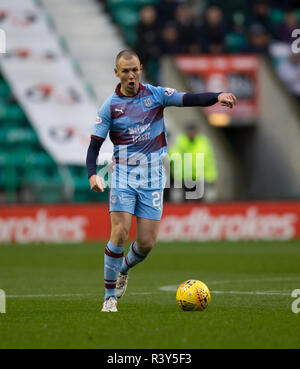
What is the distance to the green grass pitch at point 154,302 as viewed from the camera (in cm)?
634

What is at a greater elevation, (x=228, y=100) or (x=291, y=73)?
(x=291, y=73)

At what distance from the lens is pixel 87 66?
25703 millimetres

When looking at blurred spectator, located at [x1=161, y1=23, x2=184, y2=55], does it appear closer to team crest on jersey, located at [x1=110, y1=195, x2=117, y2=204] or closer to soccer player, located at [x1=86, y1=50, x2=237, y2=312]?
soccer player, located at [x1=86, y1=50, x2=237, y2=312]

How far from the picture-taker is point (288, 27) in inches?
915

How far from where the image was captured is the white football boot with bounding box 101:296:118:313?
8.02 meters

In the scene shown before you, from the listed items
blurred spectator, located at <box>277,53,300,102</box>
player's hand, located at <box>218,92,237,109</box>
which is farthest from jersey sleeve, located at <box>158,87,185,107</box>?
blurred spectator, located at <box>277,53,300,102</box>

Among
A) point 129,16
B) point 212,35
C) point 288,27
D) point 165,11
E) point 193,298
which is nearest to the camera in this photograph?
point 193,298

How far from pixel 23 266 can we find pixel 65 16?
46.7 ft

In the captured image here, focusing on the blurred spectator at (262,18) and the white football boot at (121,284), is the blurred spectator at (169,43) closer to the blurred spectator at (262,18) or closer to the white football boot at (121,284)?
the blurred spectator at (262,18)

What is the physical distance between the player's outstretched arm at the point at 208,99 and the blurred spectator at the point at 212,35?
14877 millimetres

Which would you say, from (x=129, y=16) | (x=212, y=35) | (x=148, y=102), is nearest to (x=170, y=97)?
(x=148, y=102)

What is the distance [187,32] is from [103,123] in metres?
15.1

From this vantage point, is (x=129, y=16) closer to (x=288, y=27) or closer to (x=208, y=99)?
(x=288, y=27)

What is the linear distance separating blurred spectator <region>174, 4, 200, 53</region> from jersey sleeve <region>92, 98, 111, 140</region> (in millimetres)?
14978
